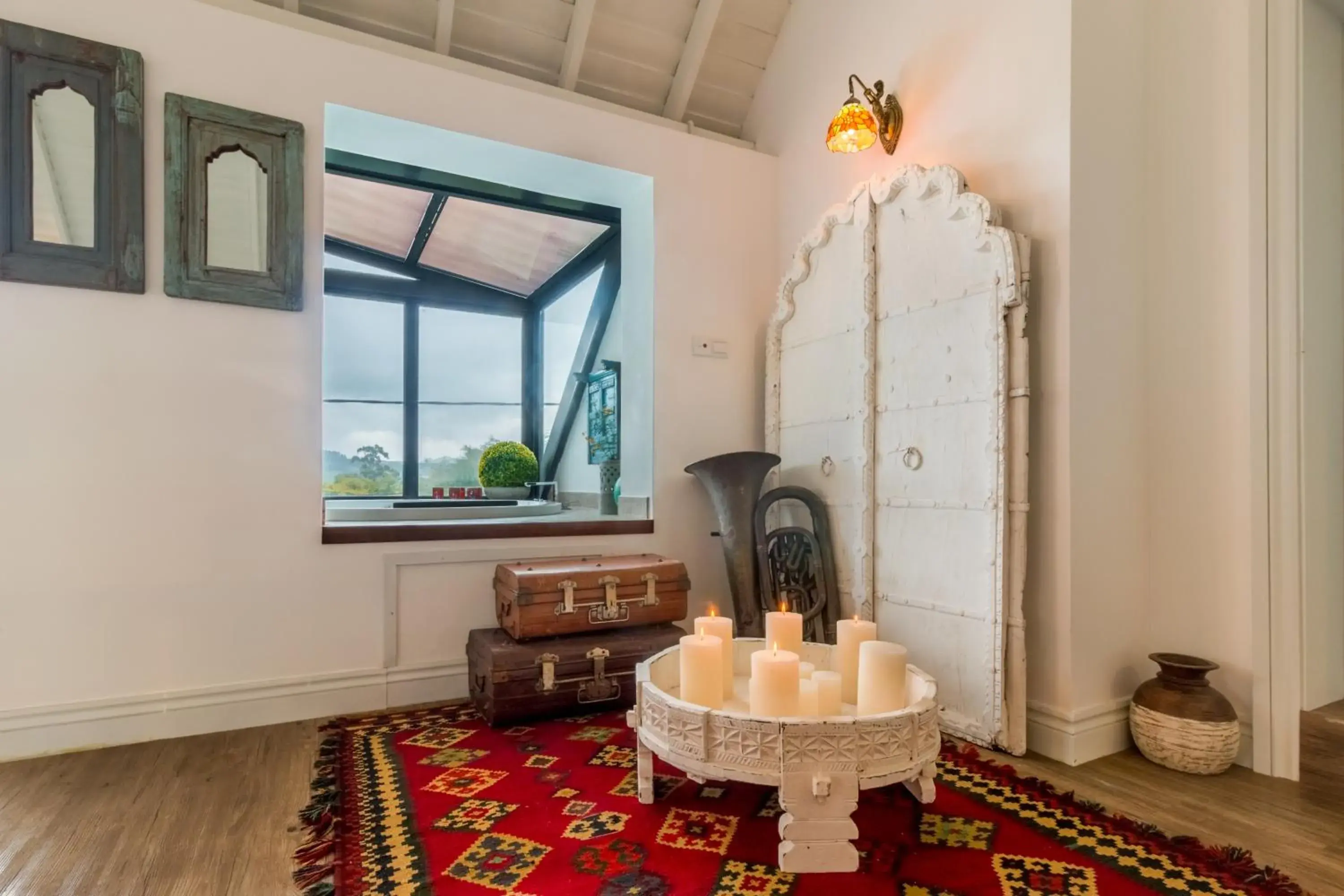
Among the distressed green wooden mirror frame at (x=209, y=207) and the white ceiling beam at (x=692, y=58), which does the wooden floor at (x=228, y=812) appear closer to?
the distressed green wooden mirror frame at (x=209, y=207)

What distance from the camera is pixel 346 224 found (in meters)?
3.77

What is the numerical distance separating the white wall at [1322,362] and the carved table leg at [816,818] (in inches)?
54.9

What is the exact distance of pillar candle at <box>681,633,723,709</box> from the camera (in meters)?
1.43

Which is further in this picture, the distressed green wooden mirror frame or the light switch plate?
the light switch plate

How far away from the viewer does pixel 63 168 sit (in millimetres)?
1985

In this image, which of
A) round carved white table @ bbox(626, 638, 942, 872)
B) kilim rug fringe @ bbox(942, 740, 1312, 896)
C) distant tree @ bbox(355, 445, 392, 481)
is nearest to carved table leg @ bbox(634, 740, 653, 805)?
round carved white table @ bbox(626, 638, 942, 872)

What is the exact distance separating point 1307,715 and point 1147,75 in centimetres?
182

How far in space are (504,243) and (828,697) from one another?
3.16 metres

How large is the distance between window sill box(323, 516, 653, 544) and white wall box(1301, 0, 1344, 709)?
2.04m

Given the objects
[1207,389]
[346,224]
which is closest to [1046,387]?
[1207,389]

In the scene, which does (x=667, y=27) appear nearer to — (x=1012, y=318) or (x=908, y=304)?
(x=908, y=304)

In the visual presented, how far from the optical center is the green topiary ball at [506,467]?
11.6 ft

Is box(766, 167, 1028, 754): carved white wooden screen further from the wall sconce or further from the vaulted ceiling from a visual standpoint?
the vaulted ceiling

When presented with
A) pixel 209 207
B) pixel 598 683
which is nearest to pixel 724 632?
pixel 598 683
